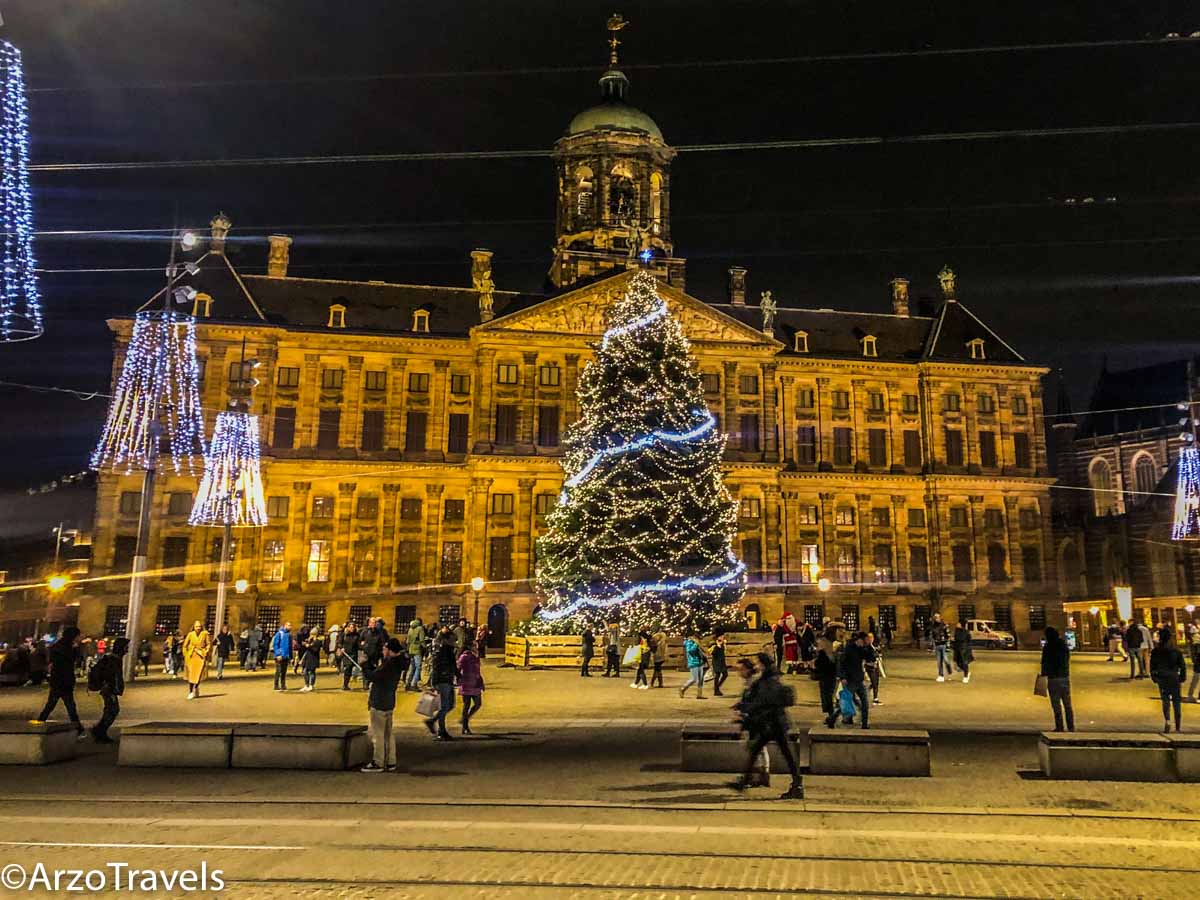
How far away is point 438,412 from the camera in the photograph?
49719 mm

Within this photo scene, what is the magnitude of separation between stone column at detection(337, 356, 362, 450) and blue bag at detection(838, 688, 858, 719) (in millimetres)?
37993

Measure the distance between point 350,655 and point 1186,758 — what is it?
1811 cm

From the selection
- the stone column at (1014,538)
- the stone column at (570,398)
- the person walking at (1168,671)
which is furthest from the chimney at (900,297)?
the person walking at (1168,671)

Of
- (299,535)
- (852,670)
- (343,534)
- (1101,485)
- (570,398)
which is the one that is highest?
(570,398)

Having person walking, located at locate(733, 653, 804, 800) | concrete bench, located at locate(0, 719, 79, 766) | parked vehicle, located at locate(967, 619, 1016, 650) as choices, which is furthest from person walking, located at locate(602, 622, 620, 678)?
parked vehicle, located at locate(967, 619, 1016, 650)

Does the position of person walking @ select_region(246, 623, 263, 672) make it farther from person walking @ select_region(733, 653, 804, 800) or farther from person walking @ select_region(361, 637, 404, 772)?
person walking @ select_region(733, 653, 804, 800)

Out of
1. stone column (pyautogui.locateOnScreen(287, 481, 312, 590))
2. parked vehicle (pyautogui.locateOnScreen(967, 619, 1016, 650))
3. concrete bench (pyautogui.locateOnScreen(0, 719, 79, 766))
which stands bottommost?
parked vehicle (pyautogui.locateOnScreen(967, 619, 1016, 650))

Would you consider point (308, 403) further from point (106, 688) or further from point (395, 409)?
point (106, 688)

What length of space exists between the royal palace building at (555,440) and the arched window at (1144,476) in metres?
20.4

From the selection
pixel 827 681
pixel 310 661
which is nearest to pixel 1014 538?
pixel 827 681

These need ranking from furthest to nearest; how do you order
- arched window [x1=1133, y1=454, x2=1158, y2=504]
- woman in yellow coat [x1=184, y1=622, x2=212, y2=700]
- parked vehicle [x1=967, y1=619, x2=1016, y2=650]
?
arched window [x1=1133, y1=454, x2=1158, y2=504] → parked vehicle [x1=967, y1=619, x2=1016, y2=650] → woman in yellow coat [x1=184, y1=622, x2=212, y2=700]

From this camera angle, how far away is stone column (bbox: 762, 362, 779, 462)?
50500 mm

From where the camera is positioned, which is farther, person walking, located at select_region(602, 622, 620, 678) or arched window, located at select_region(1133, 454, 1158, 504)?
arched window, located at select_region(1133, 454, 1158, 504)

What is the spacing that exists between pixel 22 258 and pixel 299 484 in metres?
36.7
